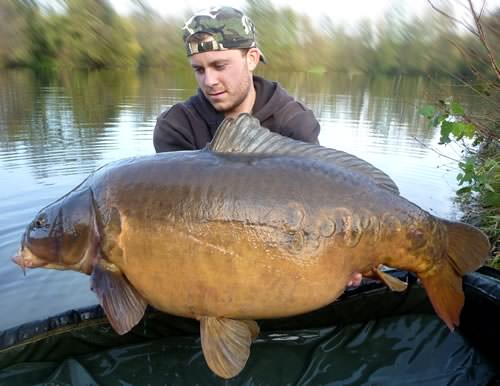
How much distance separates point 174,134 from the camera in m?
2.30

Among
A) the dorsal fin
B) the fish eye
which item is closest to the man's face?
the dorsal fin

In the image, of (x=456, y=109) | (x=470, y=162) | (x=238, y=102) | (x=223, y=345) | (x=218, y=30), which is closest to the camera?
(x=223, y=345)

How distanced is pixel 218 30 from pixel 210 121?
47 cm

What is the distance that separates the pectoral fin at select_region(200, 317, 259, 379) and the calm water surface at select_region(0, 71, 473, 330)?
1.83 metres

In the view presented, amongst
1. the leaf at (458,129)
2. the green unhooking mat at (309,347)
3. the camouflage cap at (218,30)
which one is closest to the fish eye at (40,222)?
the green unhooking mat at (309,347)

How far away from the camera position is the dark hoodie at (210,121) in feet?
7.49

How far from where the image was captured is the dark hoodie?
2.28m

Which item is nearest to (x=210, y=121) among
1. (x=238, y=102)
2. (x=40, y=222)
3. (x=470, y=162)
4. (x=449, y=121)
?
(x=238, y=102)

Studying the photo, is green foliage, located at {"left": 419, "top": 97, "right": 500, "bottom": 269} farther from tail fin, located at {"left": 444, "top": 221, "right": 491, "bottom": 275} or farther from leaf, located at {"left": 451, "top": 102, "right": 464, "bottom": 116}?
tail fin, located at {"left": 444, "top": 221, "right": 491, "bottom": 275}

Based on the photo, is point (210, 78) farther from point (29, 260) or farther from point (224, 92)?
point (29, 260)

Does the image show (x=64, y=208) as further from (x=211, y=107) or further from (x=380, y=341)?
(x=380, y=341)

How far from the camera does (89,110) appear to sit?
33.7 feet

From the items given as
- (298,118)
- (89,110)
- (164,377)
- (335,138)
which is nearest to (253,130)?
(298,118)

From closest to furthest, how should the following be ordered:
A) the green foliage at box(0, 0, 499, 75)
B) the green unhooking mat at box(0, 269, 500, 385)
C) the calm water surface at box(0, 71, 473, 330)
Result: the green unhooking mat at box(0, 269, 500, 385), the calm water surface at box(0, 71, 473, 330), the green foliage at box(0, 0, 499, 75)
